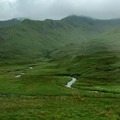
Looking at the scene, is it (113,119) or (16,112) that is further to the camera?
(16,112)

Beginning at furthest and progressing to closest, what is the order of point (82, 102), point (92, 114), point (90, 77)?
point (90, 77)
point (82, 102)
point (92, 114)

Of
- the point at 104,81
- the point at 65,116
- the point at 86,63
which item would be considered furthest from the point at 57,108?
the point at 86,63

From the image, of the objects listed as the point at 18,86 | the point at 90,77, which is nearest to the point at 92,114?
the point at 18,86

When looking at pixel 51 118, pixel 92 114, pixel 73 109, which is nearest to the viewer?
pixel 51 118

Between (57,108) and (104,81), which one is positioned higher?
(57,108)

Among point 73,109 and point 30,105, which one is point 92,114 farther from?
point 30,105

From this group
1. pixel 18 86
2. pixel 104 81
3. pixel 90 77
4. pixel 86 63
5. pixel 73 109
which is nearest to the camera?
pixel 73 109

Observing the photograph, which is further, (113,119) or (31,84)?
(31,84)

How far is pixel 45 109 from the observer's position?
62.2m

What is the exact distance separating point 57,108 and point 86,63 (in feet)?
422

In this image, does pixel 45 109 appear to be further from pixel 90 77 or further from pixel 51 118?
pixel 90 77

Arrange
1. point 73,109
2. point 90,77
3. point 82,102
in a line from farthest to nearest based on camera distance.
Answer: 1. point 90,77
2. point 82,102
3. point 73,109

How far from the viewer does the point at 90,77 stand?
144 metres

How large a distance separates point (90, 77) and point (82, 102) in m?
71.0
